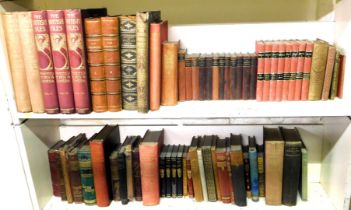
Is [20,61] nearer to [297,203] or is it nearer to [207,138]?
[207,138]

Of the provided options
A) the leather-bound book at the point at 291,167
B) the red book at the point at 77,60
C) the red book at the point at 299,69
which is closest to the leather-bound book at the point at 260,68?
the red book at the point at 299,69

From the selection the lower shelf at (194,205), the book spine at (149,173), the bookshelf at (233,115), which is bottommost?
the lower shelf at (194,205)

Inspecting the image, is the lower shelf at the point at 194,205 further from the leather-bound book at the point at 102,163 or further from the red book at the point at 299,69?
the red book at the point at 299,69

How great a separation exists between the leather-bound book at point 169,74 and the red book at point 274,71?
1.01 ft

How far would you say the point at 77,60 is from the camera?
0.98 meters

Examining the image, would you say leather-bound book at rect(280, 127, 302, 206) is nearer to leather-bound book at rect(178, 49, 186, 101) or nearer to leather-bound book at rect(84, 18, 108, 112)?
leather-bound book at rect(178, 49, 186, 101)

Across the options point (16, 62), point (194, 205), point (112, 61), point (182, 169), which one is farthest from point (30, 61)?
point (194, 205)

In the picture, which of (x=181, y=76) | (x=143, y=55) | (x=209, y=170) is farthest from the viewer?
(x=209, y=170)

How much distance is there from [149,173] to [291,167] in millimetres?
511

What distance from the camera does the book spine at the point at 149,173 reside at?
3.84 feet

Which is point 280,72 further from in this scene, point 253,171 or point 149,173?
point 149,173

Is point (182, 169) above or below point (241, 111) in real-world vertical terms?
below

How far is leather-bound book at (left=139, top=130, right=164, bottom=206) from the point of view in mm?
1170

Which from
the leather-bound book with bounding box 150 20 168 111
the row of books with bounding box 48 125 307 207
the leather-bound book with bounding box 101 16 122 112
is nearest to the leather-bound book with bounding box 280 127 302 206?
the row of books with bounding box 48 125 307 207
